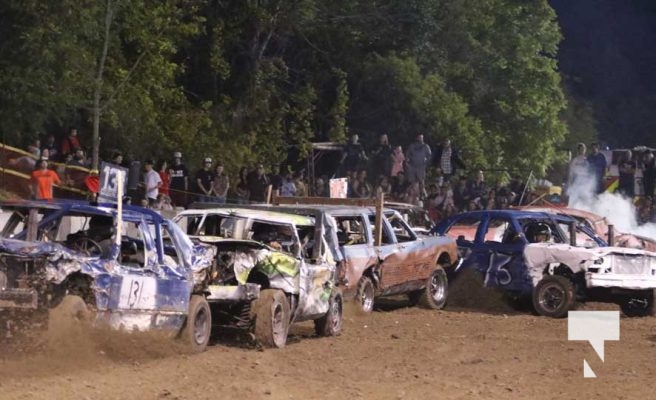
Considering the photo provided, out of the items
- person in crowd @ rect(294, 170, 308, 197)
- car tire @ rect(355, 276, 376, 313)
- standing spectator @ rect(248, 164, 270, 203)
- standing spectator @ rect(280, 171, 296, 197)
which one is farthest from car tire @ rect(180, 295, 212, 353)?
person in crowd @ rect(294, 170, 308, 197)

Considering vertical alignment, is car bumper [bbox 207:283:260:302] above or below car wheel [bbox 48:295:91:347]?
above

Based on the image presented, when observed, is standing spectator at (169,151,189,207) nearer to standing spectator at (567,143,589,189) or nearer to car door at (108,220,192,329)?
standing spectator at (567,143,589,189)

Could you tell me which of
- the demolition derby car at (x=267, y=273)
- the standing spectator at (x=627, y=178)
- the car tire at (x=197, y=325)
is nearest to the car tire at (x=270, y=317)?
the demolition derby car at (x=267, y=273)

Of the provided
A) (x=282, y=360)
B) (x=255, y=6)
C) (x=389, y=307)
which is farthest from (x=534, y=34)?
(x=282, y=360)

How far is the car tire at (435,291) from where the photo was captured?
64.8ft

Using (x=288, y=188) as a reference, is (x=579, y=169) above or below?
above

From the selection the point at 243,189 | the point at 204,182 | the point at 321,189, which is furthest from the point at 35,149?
the point at 321,189

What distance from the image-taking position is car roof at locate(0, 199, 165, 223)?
12.5 meters

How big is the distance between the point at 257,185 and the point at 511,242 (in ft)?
29.0

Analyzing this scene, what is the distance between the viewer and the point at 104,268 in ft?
38.7

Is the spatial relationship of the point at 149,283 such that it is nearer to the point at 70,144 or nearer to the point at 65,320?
the point at 65,320

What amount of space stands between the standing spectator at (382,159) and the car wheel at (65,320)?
19882mm

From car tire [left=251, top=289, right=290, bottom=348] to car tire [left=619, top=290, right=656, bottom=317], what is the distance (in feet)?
24.6

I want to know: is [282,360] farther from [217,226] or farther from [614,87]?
[614,87]
